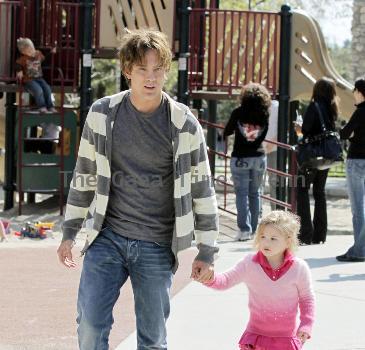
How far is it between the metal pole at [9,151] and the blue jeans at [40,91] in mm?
1031

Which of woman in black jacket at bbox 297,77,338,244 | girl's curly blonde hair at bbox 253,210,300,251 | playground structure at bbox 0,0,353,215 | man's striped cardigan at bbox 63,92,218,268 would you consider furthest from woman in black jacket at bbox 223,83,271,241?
man's striped cardigan at bbox 63,92,218,268

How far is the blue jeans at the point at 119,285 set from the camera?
183 inches

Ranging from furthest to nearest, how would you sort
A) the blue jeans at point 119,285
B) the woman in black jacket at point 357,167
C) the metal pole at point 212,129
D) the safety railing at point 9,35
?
1. the metal pole at point 212,129
2. the safety railing at point 9,35
3. the woman in black jacket at point 357,167
4. the blue jeans at point 119,285

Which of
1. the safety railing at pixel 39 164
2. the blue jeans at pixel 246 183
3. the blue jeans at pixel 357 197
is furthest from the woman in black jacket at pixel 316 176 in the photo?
the safety railing at pixel 39 164

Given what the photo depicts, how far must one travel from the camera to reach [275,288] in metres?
5.09

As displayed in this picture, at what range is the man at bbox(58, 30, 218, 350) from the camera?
4668 millimetres

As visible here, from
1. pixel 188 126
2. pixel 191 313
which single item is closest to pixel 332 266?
pixel 191 313

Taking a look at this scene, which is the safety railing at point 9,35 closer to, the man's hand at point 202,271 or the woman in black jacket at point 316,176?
the woman in black jacket at point 316,176

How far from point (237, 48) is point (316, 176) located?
3972 millimetres

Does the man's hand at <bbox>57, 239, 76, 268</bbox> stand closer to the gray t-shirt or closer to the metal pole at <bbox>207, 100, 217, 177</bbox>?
the gray t-shirt

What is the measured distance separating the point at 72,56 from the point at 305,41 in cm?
321

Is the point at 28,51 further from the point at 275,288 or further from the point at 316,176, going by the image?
the point at 275,288

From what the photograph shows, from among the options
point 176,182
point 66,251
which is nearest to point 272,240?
point 176,182

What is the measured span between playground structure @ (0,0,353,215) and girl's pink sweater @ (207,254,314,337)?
8277 millimetres
